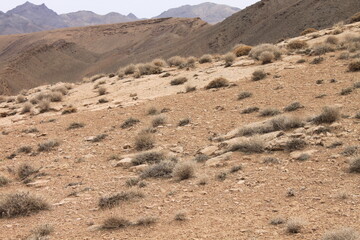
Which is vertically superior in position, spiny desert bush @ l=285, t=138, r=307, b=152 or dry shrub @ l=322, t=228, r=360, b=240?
spiny desert bush @ l=285, t=138, r=307, b=152

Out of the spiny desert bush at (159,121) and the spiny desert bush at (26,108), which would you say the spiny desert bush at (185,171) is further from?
the spiny desert bush at (26,108)

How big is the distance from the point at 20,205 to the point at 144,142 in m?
4.17

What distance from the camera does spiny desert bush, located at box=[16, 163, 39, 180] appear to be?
944 centimetres

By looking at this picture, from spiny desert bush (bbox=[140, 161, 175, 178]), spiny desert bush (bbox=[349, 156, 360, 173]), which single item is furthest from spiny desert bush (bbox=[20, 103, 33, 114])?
spiny desert bush (bbox=[349, 156, 360, 173])

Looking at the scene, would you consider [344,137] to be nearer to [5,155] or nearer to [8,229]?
[8,229]

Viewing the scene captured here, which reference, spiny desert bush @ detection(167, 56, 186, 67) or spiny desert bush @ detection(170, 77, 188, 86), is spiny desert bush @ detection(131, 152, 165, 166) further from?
spiny desert bush @ detection(167, 56, 186, 67)

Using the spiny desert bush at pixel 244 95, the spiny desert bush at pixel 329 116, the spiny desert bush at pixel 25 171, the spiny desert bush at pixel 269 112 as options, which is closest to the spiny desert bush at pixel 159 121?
the spiny desert bush at pixel 244 95

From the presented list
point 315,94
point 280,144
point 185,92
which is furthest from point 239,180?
point 185,92

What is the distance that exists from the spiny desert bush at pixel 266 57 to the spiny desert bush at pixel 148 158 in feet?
35.6

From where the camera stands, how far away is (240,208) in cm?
580

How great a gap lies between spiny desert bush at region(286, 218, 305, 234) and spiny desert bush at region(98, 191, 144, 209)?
3125mm

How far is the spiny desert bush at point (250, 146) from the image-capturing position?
8164 millimetres

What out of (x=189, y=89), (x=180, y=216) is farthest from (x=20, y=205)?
(x=189, y=89)

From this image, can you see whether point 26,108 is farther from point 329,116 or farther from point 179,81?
point 329,116
